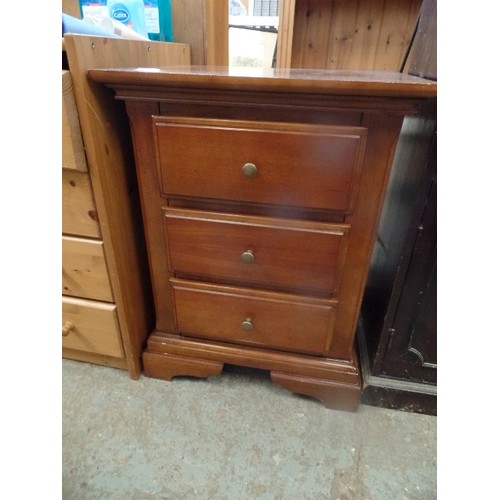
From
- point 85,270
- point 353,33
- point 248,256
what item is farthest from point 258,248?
point 353,33

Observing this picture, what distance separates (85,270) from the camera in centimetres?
77

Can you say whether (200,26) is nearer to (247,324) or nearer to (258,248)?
(258,248)

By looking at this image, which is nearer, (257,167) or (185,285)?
(257,167)

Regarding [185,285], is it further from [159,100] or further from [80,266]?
[159,100]

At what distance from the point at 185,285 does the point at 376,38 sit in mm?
1466

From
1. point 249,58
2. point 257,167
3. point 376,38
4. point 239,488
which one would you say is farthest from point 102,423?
point 376,38

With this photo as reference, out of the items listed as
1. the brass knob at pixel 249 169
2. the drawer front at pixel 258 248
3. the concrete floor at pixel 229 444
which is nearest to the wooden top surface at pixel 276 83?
the brass knob at pixel 249 169

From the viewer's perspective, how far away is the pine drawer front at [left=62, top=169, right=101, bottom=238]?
26.5 inches

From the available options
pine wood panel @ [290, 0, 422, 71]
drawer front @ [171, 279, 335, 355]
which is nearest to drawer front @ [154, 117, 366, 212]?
drawer front @ [171, 279, 335, 355]

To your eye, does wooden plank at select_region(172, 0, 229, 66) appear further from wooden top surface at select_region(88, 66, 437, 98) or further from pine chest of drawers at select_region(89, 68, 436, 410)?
wooden top surface at select_region(88, 66, 437, 98)

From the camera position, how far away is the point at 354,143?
572 millimetres

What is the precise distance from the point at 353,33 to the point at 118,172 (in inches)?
54.4

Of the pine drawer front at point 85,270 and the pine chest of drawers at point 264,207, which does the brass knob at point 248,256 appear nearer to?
the pine chest of drawers at point 264,207

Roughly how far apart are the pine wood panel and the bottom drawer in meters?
1.45
